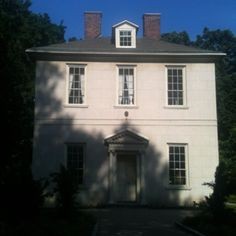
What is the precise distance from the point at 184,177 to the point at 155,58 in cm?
636

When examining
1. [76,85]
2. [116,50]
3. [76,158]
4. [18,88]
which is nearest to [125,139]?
[76,158]

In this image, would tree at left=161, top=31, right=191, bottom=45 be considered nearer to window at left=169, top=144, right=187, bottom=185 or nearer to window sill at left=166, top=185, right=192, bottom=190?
window at left=169, top=144, right=187, bottom=185

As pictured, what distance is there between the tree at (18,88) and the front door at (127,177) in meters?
4.87

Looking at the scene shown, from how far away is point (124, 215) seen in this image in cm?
1886

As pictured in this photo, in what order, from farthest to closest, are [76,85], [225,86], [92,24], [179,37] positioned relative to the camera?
[179,37] → [225,86] → [92,24] → [76,85]

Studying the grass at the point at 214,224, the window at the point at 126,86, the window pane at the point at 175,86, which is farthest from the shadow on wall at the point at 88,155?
the grass at the point at 214,224

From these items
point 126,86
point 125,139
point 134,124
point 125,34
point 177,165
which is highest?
point 125,34

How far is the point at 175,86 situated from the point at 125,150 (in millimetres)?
4374

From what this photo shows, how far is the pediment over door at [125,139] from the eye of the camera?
77.7 feet

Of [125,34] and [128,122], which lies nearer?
[128,122]

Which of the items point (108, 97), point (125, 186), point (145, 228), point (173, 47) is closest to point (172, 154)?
point (125, 186)

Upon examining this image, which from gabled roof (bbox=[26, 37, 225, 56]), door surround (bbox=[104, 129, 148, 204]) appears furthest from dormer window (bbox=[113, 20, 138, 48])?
door surround (bbox=[104, 129, 148, 204])

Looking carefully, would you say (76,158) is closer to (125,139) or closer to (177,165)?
(125,139)

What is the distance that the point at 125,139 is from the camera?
2372 cm
